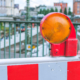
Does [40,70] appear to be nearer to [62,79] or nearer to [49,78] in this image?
[49,78]

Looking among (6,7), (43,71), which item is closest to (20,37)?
(43,71)

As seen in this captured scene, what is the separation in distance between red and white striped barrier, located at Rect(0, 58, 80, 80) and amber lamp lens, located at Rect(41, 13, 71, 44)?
0.21 meters

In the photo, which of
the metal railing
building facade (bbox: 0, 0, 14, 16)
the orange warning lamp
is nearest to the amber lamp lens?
the orange warning lamp

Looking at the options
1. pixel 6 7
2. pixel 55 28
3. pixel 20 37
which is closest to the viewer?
pixel 55 28

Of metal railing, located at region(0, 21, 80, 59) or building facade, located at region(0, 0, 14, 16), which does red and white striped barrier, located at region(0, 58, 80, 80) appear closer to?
metal railing, located at region(0, 21, 80, 59)

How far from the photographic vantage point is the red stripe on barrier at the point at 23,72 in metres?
1.09

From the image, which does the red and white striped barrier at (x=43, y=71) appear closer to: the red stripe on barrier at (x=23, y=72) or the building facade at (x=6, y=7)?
the red stripe on barrier at (x=23, y=72)

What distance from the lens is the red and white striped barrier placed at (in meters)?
1.09

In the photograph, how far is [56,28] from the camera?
1.10 meters

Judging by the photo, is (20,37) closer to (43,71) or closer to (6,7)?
(43,71)

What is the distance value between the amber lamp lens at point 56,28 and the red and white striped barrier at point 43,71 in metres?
0.21

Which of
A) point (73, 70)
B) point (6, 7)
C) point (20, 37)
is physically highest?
point (6, 7)

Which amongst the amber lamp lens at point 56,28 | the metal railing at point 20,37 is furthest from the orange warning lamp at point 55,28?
the metal railing at point 20,37

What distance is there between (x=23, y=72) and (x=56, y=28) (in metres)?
0.44
